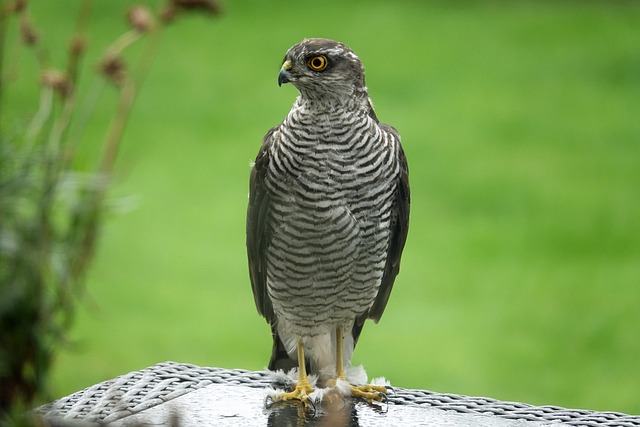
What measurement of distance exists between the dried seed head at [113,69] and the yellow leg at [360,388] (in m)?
1.10

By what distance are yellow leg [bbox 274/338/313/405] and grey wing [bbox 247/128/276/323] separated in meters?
0.27

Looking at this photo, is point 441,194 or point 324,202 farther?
point 441,194

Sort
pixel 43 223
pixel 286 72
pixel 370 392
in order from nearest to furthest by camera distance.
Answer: pixel 286 72 → pixel 370 392 → pixel 43 223

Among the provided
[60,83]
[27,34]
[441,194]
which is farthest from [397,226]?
[441,194]

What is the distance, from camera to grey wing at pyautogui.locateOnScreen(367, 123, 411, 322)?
3.42 m

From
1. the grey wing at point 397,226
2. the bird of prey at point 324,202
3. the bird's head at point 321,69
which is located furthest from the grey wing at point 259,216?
the grey wing at point 397,226

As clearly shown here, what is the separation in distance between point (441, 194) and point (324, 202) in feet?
18.9

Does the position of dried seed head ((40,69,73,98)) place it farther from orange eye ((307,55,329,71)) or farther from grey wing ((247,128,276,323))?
orange eye ((307,55,329,71))

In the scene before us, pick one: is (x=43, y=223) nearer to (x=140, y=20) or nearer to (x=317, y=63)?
(x=140, y=20)

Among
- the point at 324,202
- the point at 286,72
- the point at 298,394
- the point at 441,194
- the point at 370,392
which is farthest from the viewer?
the point at 441,194

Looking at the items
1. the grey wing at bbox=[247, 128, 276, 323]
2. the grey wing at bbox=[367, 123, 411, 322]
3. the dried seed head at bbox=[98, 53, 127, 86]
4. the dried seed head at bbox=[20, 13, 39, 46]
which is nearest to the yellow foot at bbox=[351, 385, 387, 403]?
the grey wing at bbox=[367, 123, 411, 322]

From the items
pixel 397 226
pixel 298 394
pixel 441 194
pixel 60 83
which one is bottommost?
pixel 298 394

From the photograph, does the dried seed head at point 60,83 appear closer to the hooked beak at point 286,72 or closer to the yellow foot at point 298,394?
the hooked beak at point 286,72

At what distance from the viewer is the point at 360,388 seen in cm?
365
